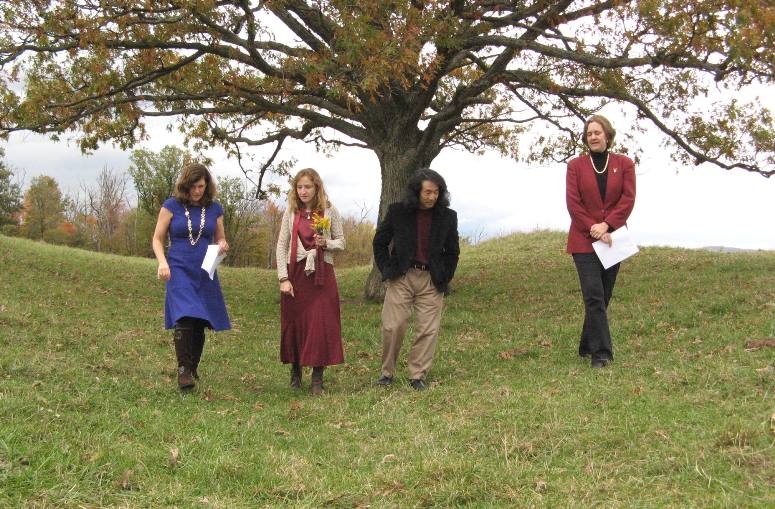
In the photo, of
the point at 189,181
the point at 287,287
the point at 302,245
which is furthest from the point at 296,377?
the point at 189,181

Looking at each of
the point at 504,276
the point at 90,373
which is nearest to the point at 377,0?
the point at 90,373

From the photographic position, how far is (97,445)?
4266mm

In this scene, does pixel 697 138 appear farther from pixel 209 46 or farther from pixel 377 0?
pixel 209 46

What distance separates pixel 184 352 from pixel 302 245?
1.53m

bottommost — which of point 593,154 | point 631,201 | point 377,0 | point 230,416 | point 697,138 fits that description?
point 230,416

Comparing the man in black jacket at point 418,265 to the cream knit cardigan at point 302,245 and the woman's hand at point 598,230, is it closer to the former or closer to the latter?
the cream knit cardigan at point 302,245

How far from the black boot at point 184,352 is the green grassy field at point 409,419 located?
0.15 m

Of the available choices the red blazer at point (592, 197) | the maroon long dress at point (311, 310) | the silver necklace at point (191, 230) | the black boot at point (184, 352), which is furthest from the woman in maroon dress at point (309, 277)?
the red blazer at point (592, 197)

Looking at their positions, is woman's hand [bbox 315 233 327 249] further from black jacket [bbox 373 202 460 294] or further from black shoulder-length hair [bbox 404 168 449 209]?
black shoulder-length hair [bbox 404 168 449 209]

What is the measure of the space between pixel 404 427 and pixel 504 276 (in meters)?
11.6

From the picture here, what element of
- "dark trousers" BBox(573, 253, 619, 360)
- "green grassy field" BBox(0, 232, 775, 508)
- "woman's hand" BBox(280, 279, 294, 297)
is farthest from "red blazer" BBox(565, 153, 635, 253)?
"woman's hand" BBox(280, 279, 294, 297)

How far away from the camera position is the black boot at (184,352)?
6.35 meters

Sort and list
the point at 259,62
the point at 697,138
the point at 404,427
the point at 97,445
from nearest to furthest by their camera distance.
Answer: the point at 97,445
the point at 404,427
the point at 259,62
the point at 697,138

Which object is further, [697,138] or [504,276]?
[504,276]
